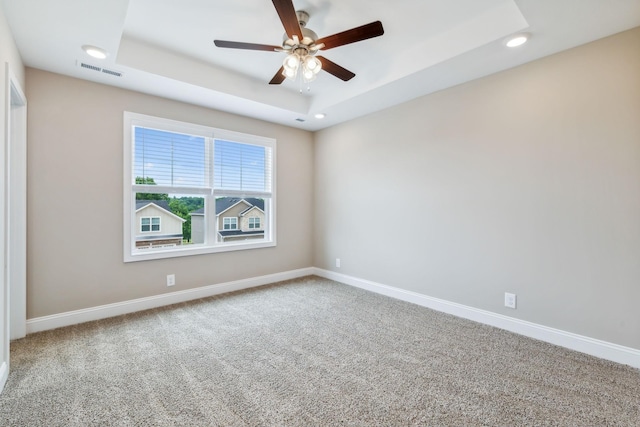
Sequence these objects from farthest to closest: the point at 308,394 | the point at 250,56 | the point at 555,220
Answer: the point at 250,56
the point at 555,220
the point at 308,394

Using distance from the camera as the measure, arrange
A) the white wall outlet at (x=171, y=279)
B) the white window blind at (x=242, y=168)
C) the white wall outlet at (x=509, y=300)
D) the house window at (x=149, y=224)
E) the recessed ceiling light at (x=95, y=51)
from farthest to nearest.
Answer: the white window blind at (x=242, y=168) < the white wall outlet at (x=171, y=279) < the house window at (x=149, y=224) < the white wall outlet at (x=509, y=300) < the recessed ceiling light at (x=95, y=51)

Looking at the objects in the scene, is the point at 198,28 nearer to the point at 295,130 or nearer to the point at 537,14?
the point at 295,130

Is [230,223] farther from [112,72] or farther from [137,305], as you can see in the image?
[112,72]

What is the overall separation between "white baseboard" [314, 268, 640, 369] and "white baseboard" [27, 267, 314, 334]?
183cm

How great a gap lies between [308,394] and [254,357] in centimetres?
65

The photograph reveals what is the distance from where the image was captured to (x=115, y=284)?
3.16 metres

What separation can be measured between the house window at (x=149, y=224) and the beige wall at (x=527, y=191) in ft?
9.20

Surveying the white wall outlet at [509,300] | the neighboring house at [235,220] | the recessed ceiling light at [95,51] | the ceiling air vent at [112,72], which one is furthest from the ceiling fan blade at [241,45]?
the white wall outlet at [509,300]

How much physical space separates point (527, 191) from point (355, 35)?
6.89ft

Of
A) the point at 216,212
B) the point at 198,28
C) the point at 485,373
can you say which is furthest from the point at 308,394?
the point at 198,28

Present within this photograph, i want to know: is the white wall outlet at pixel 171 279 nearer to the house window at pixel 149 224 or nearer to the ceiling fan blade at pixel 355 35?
the house window at pixel 149 224

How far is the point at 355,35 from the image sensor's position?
2.07m

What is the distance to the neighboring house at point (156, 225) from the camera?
3389mm

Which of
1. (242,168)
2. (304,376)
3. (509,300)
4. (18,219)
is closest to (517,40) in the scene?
(509,300)
